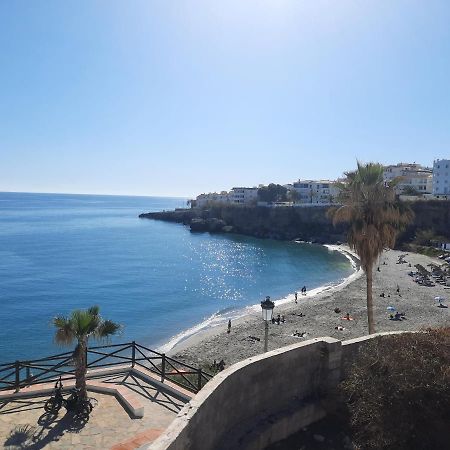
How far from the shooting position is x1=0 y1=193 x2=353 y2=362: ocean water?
3797cm

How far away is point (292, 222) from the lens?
11331 centimetres

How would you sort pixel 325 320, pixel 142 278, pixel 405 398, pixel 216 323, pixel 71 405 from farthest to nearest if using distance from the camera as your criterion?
1. pixel 142 278
2. pixel 216 323
3. pixel 325 320
4. pixel 71 405
5. pixel 405 398

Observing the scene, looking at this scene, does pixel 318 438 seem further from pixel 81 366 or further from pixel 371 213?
pixel 371 213

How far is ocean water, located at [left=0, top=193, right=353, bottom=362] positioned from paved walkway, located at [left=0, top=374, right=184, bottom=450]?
71.8 feet

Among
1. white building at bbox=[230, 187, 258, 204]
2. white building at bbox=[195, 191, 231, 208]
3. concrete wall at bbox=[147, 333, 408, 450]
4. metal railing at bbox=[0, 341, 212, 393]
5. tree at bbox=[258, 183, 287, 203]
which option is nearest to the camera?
concrete wall at bbox=[147, 333, 408, 450]

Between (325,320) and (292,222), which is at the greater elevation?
(292,222)

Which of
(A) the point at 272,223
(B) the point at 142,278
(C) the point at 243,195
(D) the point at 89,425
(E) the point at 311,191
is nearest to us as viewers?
(D) the point at 89,425

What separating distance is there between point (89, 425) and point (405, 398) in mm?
6671

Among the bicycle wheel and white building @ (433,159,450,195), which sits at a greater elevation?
white building @ (433,159,450,195)

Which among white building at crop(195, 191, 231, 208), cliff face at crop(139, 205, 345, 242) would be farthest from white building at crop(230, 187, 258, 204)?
cliff face at crop(139, 205, 345, 242)

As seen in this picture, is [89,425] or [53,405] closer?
[89,425]

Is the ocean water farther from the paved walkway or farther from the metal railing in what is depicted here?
the paved walkway

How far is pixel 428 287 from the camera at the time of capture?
5175 centimetres

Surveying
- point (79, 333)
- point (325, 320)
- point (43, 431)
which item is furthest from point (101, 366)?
point (325, 320)
